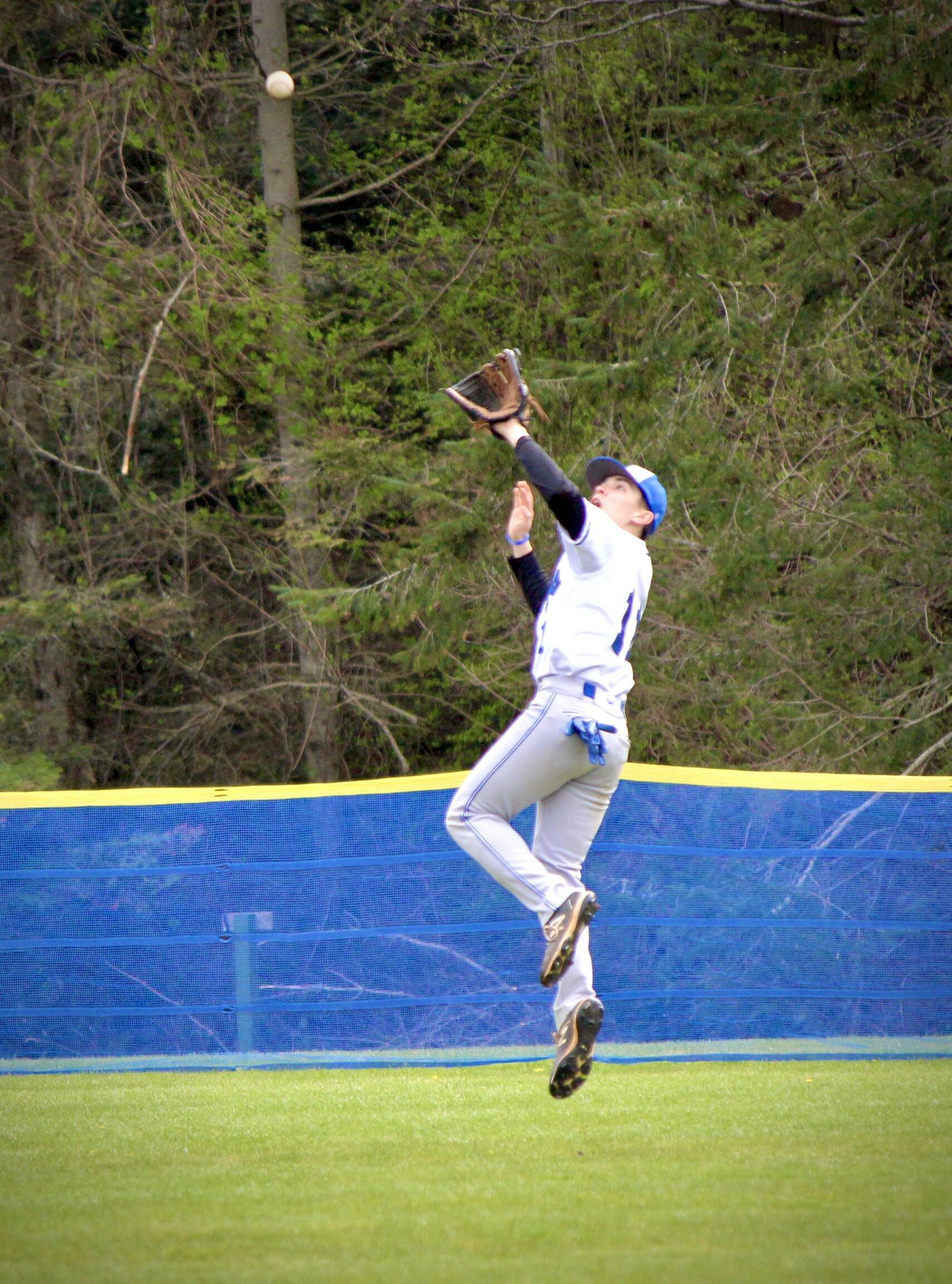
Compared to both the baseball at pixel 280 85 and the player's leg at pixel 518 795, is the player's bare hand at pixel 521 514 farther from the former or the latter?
the baseball at pixel 280 85

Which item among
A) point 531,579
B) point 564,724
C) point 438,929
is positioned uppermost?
point 531,579

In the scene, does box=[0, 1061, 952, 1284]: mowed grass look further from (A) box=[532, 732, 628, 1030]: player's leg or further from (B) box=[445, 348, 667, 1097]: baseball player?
(A) box=[532, 732, 628, 1030]: player's leg

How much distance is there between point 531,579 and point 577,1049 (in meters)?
1.76

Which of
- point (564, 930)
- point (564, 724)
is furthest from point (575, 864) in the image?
point (564, 724)

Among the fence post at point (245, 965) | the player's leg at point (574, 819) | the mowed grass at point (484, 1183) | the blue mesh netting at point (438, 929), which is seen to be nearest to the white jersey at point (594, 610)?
the player's leg at point (574, 819)

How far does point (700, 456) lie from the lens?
509 inches

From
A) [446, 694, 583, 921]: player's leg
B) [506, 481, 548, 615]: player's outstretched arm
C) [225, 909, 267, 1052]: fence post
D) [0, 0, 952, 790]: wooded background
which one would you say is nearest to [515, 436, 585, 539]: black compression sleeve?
[506, 481, 548, 615]: player's outstretched arm

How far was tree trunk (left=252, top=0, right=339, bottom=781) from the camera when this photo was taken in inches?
660

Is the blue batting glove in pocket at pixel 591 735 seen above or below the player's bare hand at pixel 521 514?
below

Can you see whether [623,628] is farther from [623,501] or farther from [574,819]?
[574,819]

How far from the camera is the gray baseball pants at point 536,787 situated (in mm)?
5160

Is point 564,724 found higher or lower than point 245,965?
higher

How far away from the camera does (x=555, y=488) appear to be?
4891 mm

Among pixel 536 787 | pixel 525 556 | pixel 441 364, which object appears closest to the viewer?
pixel 536 787
